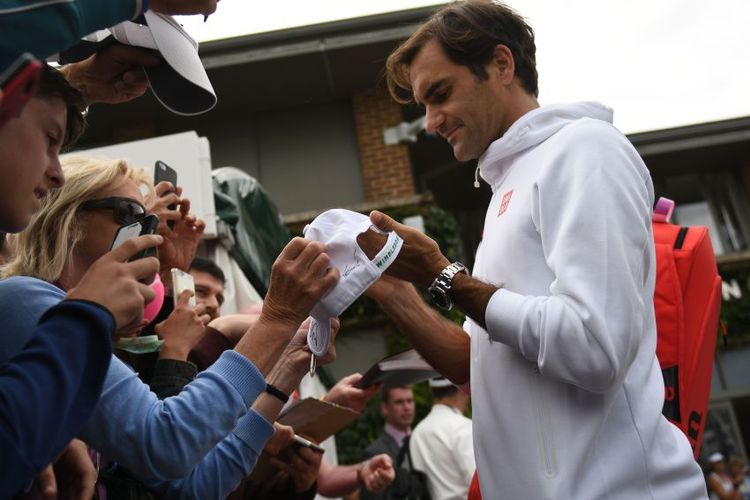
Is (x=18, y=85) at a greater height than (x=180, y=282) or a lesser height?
greater

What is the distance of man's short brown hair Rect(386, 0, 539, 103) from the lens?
2.49 metres

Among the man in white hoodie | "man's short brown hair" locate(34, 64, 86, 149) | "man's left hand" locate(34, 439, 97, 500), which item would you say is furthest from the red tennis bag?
"man's short brown hair" locate(34, 64, 86, 149)

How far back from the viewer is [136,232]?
5.39 feet

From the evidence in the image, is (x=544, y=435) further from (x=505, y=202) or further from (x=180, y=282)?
(x=180, y=282)

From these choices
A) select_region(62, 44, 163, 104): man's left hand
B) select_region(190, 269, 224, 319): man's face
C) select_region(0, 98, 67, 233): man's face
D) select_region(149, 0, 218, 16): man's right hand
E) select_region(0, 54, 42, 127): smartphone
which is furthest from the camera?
select_region(190, 269, 224, 319): man's face

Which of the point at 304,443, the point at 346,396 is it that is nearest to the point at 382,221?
the point at 304,443

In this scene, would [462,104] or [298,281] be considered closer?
[298,281]

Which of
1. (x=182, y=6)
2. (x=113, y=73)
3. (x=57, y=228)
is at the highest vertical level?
(x=182, y=6)

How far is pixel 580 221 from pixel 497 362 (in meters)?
0.43

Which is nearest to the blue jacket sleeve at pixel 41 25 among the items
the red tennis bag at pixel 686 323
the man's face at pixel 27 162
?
the man's face at pixel 27 162

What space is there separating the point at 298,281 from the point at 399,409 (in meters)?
4.17

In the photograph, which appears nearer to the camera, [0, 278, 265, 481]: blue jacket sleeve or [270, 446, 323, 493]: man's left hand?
[0, 278, 265, 481]: blue jacket sleeve

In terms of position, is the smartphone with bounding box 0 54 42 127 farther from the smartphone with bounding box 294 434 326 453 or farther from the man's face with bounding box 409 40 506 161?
the smartphone with bounding box 294 434 326 453

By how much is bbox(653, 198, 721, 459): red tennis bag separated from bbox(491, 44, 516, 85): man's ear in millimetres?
702
